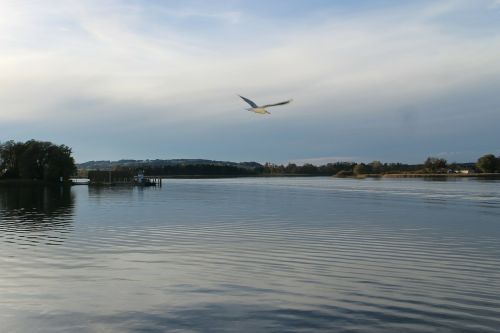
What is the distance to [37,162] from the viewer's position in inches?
5276

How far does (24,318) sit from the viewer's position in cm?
1274

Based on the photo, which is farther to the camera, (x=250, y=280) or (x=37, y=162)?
(x=37, y=162)

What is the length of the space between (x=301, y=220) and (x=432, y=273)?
22.1m

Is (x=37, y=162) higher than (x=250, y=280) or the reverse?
higher

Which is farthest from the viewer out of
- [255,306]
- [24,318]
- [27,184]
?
[27,184]

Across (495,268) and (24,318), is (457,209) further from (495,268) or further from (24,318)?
(24,318)

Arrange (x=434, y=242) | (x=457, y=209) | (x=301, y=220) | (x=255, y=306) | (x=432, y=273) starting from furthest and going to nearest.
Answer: (x=457, y=209) < (x=301, y=220) < (x=434, y=242) < (x=432, y=273) < (x=255, y=306)

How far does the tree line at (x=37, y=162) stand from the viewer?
133 m

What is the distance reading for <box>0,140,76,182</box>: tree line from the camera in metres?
133

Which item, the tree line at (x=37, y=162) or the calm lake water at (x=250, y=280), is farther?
the tree line at (x=37, y=162)

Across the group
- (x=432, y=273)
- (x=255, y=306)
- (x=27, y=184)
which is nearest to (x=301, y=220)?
(x=432, y=273)

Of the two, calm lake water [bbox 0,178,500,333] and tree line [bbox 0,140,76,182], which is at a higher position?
tree line [bbox 0,140,76,182]

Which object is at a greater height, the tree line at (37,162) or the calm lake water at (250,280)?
the tree line at (37,162)

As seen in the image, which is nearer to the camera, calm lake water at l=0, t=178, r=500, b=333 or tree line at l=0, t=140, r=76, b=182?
calm lake water at l=0, t=178, r=500, b=333
